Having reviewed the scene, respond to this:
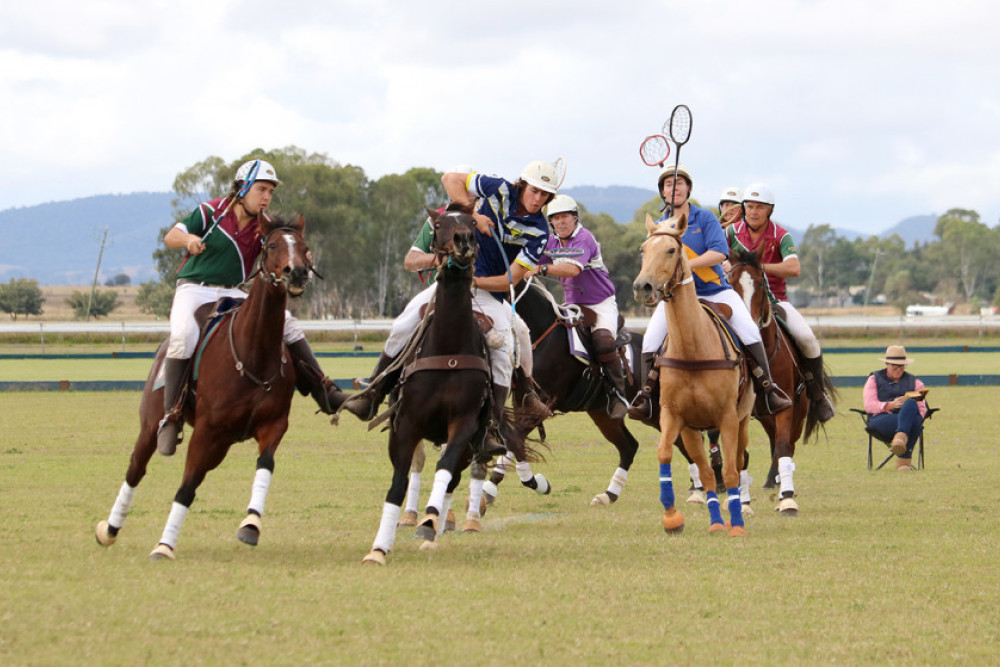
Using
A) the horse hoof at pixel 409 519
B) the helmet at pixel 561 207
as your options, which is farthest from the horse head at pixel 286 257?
the helmet at pixel 561 207

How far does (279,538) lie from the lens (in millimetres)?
9930

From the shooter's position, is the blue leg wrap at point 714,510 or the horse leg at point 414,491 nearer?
the horse leg at point 414,491

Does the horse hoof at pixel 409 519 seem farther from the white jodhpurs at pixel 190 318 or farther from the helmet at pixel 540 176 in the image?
the helmet at pixel 540 176

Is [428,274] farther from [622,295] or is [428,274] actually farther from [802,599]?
[622,295]

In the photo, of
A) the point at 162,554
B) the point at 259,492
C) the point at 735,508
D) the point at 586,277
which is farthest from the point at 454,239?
the point at 586,277

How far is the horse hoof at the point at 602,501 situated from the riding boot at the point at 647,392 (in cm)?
98

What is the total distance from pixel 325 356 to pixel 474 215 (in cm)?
4025

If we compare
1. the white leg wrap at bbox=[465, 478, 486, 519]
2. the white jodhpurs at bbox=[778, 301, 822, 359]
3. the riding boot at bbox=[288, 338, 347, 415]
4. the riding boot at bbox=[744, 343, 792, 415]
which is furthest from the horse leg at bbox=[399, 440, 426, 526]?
the white jodhpurs at bbox=[778, 301, 822, 359]

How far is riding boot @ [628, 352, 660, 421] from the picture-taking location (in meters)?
10.9

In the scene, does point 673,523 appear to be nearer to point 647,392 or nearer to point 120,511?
point 647,392

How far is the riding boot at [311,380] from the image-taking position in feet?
32.5

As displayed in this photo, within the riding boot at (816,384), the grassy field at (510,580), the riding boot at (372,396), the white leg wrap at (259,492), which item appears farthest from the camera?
the riding boot at (816,384)

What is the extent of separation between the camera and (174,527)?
29.0ft

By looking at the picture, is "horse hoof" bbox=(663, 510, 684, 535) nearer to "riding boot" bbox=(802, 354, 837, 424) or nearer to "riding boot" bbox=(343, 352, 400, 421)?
"riding boot" bbox=(343, 352, 400, 421)
